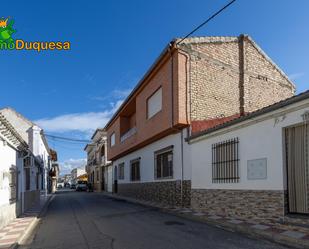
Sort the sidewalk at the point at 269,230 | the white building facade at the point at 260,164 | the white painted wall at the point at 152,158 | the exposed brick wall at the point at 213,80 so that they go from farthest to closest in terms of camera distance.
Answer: the exposed brick wall at the point at 213,80, the white painted wall at the point at 152,158, the white building facade at the point at 260,164, the sidewalk at the point at 269,230

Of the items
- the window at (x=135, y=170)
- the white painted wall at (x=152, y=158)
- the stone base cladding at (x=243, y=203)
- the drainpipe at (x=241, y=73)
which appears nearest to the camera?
the stone base cladding at (x=243, y=203)

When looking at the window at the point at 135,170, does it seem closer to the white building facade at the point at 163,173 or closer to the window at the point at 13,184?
the white building facade at the point at 163,173

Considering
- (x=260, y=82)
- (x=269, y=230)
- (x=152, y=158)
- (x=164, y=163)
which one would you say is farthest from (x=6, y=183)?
(x=260, y=82)

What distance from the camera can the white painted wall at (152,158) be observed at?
1612cm

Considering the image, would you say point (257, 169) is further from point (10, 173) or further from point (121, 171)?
point (121, 171)

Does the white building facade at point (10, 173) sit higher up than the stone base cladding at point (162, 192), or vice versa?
the white building facade at point (10, 173)

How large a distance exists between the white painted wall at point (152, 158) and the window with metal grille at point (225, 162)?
253 centimetres

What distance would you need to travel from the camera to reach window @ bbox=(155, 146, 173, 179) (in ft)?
60.2

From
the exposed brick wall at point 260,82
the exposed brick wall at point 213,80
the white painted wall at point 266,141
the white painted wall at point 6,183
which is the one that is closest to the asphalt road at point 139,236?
the white painted wall at point 6,183

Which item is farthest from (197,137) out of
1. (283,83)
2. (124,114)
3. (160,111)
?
(124,114)

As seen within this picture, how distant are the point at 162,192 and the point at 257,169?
9.29 metres

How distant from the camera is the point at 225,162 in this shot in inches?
496

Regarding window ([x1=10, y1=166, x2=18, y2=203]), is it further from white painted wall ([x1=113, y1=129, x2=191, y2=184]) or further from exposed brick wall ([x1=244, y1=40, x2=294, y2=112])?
exposed brick wall ([x1=244, y1=40, x2=294, y2=112])

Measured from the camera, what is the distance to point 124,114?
28.9 metres
